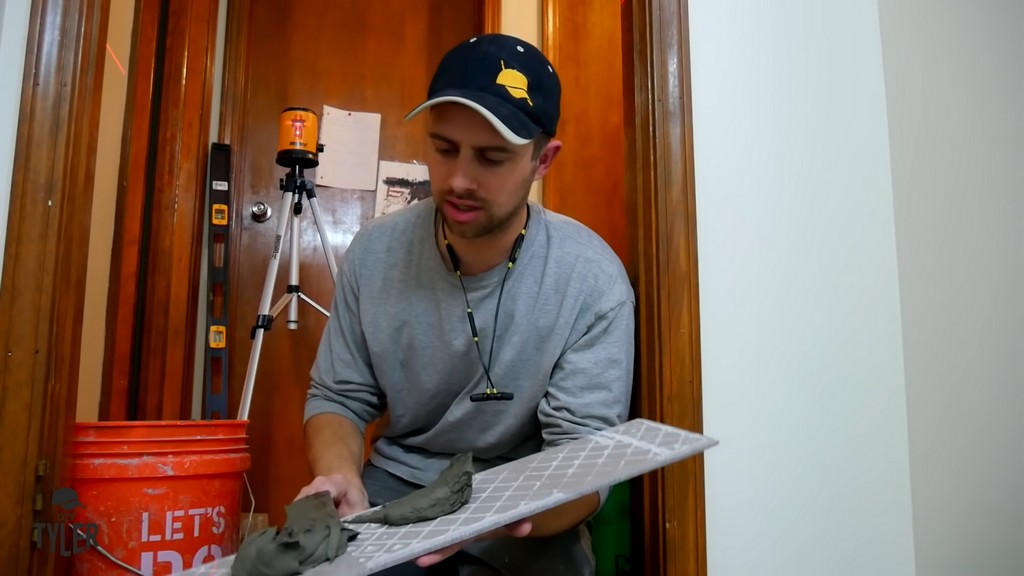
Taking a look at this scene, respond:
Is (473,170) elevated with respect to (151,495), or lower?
elevated

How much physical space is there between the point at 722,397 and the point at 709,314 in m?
0.13

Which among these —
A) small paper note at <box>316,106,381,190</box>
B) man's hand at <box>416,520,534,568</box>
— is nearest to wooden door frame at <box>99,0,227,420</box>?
A: small paper note at <box>316,106,381,190</box>

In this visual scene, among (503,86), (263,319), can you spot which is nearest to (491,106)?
(503,86)

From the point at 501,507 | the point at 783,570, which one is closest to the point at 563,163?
the point at 783,570

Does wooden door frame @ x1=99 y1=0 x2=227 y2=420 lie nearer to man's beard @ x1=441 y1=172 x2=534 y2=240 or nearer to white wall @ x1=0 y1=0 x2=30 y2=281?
white wall @ x1=0 y1=0 x2=30 y2=281

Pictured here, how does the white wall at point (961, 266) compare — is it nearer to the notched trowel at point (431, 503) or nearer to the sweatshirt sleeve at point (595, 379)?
the sweatshirt sleeve at point (595, 379)

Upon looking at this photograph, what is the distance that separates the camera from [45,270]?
0.96 metres

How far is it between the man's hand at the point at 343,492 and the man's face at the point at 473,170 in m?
0.41

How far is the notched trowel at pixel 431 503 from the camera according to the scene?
2.45 ft

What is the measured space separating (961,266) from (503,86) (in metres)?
0.90

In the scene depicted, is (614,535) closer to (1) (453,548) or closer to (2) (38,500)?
(1) (453,548)

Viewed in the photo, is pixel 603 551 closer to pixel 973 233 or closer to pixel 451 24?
pixel 973 233

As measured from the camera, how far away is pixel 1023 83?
1.31 m

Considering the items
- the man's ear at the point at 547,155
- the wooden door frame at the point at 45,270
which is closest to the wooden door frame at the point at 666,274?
the man's ear at the point at 547,155
